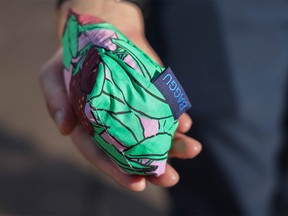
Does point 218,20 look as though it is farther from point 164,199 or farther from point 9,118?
point 9,118

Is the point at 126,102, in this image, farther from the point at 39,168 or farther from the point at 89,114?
the point at 39,168

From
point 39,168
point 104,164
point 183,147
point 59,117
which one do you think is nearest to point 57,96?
point 59,117

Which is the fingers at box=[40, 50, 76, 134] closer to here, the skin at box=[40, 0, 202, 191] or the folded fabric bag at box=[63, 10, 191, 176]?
the skin at box=[40, 0, 202, 191]

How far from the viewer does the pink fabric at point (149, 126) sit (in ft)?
3.14

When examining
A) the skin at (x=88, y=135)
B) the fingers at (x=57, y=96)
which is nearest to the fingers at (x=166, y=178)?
the skin at (x=88, y=135)

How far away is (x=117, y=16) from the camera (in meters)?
1.38

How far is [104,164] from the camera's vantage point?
1.19 m

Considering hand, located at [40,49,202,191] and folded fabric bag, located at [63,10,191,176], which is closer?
folded fabric bag, located at [63,10,191,176]

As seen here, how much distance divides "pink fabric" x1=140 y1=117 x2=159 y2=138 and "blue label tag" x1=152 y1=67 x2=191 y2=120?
0.15 ft

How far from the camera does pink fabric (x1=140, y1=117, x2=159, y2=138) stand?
37.7 inches

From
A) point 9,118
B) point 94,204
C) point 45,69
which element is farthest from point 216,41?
point 9,118

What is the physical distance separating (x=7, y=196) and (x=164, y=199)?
62cm

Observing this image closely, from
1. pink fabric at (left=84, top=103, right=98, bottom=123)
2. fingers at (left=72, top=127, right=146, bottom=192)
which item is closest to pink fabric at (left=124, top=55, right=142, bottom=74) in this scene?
pink fabric at (left=84, top=103, right=98, bottom=123)

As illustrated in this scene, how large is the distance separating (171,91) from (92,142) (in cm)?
33
